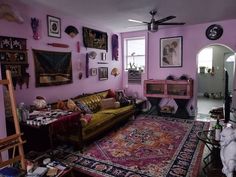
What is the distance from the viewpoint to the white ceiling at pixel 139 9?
3385 millimetres

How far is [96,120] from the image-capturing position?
12.1ft

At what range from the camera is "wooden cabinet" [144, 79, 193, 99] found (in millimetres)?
5199

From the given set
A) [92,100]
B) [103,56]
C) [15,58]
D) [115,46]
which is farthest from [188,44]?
[15,58]

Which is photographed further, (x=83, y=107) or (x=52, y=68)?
(x=83, y=107)

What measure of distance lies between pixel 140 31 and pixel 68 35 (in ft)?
8.39

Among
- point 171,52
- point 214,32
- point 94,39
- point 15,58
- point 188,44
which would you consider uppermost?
point 214,32

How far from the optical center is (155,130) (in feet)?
14.1

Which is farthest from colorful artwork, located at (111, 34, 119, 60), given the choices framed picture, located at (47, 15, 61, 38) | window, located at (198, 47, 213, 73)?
window, located at (198, 47, 213, 73)

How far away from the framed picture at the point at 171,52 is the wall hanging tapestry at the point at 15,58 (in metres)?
3.83

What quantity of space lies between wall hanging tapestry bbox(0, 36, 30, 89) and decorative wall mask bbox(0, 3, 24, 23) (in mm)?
308

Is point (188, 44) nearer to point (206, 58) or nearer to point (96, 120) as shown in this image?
point (96, 120)

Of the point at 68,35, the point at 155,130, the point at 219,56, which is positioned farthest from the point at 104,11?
the point at 219,56

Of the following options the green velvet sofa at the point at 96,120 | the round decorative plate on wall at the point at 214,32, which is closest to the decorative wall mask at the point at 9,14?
the green velvet sofa at the point at 96,120

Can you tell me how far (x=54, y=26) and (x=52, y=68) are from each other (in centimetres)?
87
